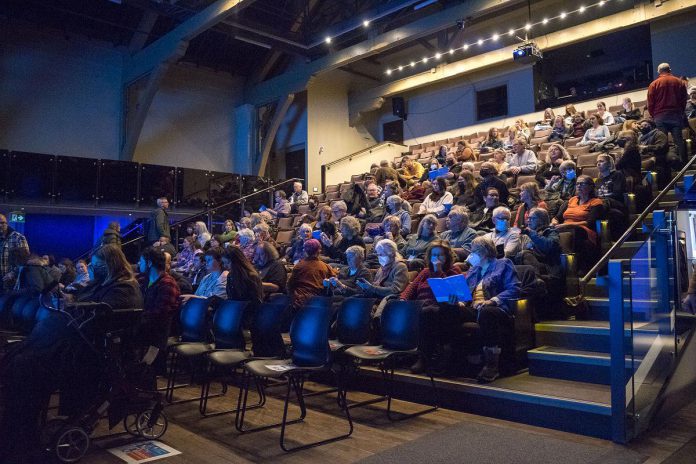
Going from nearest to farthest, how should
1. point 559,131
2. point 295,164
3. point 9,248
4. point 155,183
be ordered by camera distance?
point 9,248 < point 559,131 < point 155,183 < point 295,164

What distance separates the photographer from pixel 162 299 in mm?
3527

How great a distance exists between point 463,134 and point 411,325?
965 cm

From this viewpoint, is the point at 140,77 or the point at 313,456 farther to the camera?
the point at 140,77

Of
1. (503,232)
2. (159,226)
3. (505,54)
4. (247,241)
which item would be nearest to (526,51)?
(505,54)

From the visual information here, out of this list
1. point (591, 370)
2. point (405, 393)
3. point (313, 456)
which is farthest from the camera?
point (405, 393)

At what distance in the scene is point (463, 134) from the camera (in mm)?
12367

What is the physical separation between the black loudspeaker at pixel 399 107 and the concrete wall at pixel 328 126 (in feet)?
3.79

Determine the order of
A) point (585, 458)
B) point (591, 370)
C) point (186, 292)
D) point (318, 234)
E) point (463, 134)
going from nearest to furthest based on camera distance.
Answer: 1. point (585, 458)
2. point (591, 370)
3. point (186, 292)
4. point (318, 234)
5. point (463, 134)

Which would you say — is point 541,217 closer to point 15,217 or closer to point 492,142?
point 492,142

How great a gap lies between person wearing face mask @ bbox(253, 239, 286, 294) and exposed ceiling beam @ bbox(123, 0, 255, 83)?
5049 millimetres

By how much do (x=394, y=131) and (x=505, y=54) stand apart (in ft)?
12.7

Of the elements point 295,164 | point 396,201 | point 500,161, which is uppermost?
point 295,164

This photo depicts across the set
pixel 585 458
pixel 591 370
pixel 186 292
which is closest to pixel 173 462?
pixel 585 458

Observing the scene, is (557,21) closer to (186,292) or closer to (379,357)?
(186,292)
